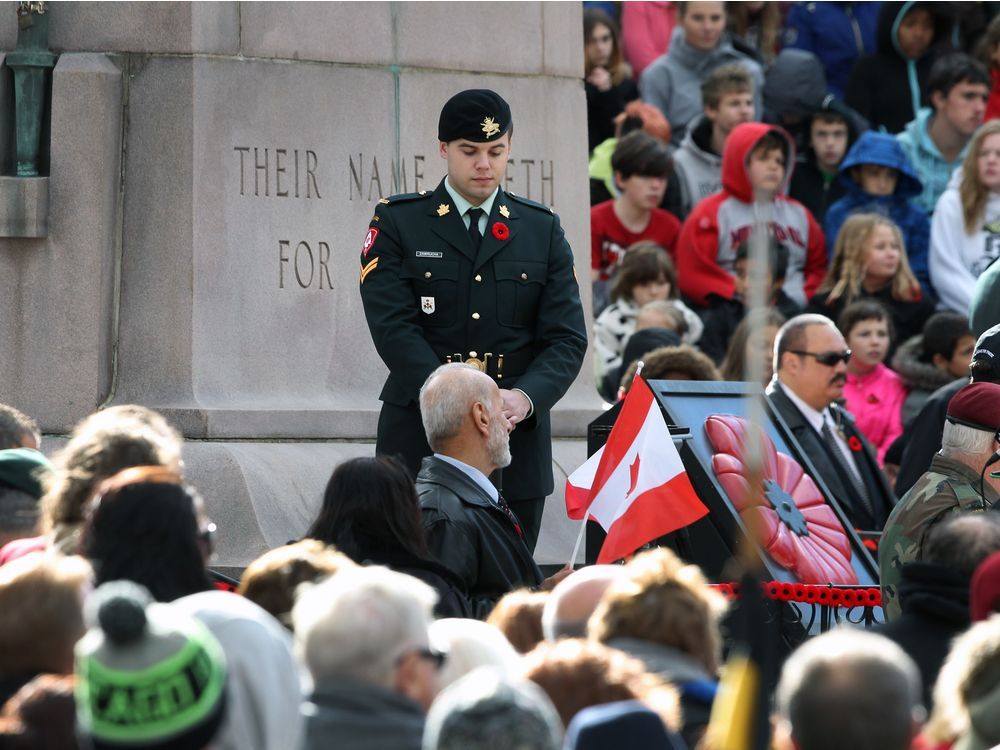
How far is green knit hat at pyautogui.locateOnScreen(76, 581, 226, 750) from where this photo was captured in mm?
3842

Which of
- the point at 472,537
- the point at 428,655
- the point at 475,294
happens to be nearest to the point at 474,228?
the point at 475,294

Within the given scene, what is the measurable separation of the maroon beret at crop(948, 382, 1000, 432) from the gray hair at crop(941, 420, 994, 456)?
0.04ft

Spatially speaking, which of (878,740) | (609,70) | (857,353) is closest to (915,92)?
(609,70)

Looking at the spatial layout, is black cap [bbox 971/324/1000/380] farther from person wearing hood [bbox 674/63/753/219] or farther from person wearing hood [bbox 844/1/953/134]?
person wearing hood [bbox 844/1/953/134]

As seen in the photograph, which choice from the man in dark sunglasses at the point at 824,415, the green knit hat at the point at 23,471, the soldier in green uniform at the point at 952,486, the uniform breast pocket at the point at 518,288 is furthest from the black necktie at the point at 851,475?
the green knit hat at the point at 23,471

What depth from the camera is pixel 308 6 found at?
30.3 feet

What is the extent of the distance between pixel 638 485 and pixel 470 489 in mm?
810

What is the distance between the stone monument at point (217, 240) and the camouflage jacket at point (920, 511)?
2.39 metres

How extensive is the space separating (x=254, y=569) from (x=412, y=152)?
4.54 meters

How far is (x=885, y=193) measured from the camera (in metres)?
13.1

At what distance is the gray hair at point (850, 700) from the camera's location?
144 inches

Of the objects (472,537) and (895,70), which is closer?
(472,537)

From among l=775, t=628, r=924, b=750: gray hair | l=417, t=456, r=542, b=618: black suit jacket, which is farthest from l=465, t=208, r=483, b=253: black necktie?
l=775, t=628, r=924, b=750: gray hair

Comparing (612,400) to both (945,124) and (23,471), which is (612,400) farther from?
(23,471)
